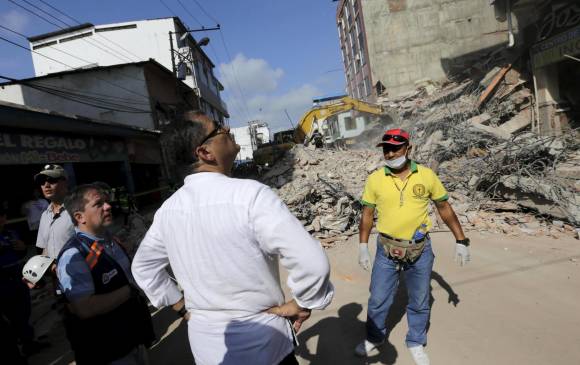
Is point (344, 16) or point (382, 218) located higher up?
point (344, 16)

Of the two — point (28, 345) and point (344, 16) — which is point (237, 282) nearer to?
point (28, 345)

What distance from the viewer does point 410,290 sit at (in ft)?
9.13

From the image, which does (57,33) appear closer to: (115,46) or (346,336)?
(115,46)

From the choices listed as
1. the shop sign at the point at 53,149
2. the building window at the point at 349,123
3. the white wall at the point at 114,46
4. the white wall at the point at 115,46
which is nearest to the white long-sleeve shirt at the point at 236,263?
the shop sign at the point at 53,149

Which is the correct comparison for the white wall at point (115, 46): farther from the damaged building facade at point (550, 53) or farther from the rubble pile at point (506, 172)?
the damaged building facade at point (550, 53)

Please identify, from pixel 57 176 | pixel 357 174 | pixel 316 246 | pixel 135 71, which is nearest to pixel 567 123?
pixel 357 174

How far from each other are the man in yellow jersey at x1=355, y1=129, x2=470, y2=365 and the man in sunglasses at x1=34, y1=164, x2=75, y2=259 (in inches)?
111

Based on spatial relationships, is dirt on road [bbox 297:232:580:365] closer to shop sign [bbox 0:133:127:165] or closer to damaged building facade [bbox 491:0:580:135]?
damaged building facade [bbox 491:0:580:135]

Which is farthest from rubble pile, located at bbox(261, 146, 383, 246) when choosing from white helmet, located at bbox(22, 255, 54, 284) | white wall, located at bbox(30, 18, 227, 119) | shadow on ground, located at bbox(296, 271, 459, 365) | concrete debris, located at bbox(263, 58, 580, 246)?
white wall, located at bbox(30, 18, 227, 119)

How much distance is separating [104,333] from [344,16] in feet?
115

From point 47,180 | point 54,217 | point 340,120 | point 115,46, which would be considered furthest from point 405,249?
point 115,46

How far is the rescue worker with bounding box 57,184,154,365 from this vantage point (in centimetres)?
189

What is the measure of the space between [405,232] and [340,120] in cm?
1312

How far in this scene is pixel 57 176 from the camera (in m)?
3.15
